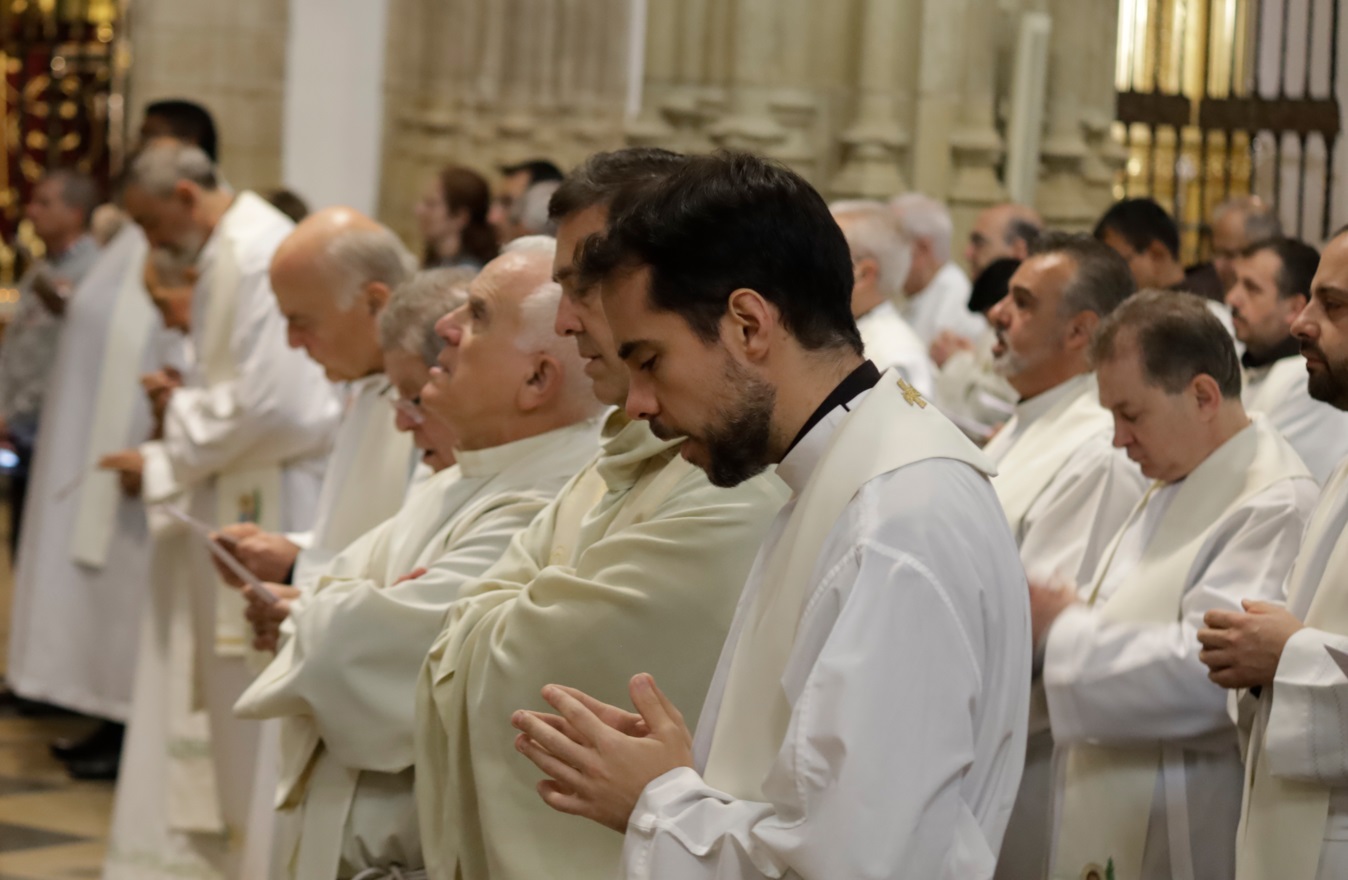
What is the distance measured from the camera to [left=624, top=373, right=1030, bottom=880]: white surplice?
200cm

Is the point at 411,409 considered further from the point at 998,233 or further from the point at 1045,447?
the point at 998,233

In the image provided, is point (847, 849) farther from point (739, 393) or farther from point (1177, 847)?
point (1177, 847)

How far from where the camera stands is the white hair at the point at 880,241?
19.6 ft

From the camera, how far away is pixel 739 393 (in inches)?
87.4

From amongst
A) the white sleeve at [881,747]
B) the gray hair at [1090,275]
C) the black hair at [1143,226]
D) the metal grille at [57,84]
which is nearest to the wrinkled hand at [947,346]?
the black hair at [1143,226]

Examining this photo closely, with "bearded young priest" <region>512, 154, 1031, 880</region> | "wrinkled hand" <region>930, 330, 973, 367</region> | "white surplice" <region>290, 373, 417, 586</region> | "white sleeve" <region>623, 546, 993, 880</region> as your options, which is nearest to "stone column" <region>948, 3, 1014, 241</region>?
"wrinkled hand" <region>930, 330, 973, 367</region>

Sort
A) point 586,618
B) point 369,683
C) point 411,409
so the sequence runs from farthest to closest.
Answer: point 411,409, point 369,683, point 586,618

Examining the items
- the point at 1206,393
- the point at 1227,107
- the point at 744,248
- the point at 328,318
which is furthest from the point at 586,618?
the point at 1227,107

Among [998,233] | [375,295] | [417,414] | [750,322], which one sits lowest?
[417,414]

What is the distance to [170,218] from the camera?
611cm

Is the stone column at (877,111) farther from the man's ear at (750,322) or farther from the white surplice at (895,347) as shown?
the man's ear at (750,322)

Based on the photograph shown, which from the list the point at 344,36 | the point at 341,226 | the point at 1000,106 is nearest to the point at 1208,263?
the point at 1000,106

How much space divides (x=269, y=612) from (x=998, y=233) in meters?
4.52

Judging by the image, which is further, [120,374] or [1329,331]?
[120,374]
